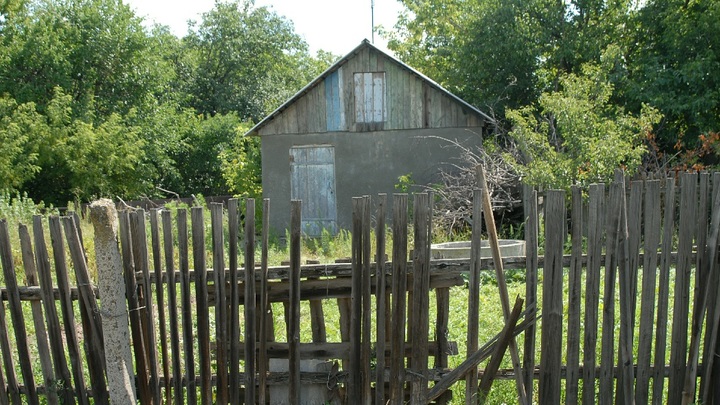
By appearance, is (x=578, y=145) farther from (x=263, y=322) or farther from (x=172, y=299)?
(x=172, y=299)

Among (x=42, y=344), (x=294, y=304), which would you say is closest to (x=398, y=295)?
(x=294, y=304)

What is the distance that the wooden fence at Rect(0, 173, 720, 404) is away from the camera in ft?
14.6

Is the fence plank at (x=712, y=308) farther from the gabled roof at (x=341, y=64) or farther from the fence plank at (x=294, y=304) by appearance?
the gabled roof at (x=341, y=64)

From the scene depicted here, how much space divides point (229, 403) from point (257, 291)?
76 centimetres

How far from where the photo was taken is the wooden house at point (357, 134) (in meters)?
16.7

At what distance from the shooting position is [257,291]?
4645mm

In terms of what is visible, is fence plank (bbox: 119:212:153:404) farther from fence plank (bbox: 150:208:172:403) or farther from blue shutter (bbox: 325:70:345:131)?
blue shutter (bbox: 325:70:345:131)

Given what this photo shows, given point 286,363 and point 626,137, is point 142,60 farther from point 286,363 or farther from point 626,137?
point 286,363

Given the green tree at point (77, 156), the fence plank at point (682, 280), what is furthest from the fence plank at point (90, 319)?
the green tree at point (77, 156)

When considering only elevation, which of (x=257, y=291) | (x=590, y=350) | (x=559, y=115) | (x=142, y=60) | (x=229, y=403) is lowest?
(x=229, y=403)

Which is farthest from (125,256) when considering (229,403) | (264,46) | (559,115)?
(264,46)

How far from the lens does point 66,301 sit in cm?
469

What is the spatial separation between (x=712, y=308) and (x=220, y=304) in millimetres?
2980

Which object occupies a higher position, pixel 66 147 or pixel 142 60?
pixel 142 60
